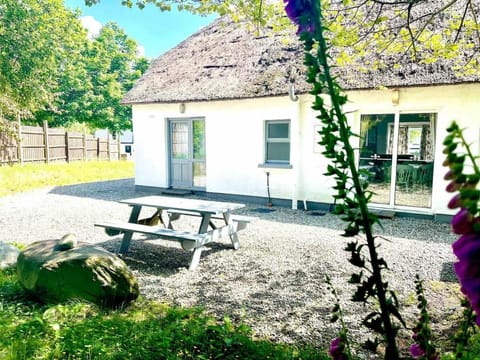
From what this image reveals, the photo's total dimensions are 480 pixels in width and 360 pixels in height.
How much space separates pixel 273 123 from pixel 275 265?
5353 mm

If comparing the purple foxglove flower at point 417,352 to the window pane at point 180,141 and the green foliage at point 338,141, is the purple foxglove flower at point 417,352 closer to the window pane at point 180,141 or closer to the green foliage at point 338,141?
the green foliage at point 338,141

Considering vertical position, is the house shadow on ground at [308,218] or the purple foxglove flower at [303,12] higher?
the purple foxglove flower at [303,12]

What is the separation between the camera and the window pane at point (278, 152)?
9.36 m

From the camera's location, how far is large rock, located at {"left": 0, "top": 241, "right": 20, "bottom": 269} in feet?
15.0

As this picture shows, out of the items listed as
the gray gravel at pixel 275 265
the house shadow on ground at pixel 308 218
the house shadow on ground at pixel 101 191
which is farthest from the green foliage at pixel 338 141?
the house shadow on ground at pixel 101 191

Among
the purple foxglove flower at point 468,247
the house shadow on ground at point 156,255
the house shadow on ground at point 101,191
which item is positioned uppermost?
the purple foxglove flower at point 468,247

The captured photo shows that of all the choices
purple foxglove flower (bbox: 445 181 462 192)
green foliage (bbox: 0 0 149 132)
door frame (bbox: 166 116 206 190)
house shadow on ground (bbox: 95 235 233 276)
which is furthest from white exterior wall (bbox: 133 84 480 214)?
purple foxglove flower (bbox: 445 181 462 192)

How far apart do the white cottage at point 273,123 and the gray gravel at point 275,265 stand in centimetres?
109

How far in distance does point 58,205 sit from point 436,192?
9.46 metres

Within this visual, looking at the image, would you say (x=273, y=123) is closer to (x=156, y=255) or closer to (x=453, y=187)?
(x=156, y=255)

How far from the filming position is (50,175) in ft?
45.9

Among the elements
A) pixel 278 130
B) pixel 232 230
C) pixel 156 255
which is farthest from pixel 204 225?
pixel 278 130

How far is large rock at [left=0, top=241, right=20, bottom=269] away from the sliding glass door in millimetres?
6964

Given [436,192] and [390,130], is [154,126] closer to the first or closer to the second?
[390,130]
